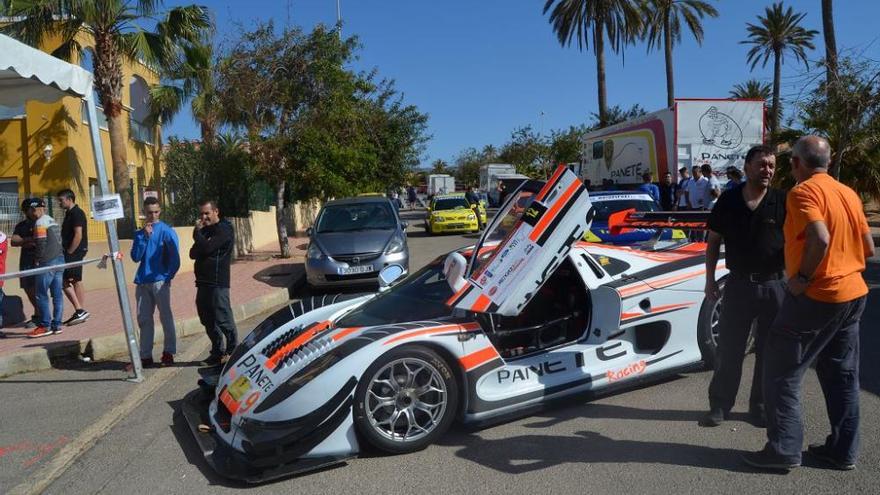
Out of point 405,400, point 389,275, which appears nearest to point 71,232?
point 389,275

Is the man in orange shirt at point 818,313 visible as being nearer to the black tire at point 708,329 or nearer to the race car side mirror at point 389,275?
the black tire at point 708,329

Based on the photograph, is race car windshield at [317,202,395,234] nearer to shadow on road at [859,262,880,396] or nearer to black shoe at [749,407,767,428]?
shadow on road at [859,262,880,396]

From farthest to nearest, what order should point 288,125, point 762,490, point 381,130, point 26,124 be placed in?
point 381,130
point 26,124
point 288,125
point 762,490

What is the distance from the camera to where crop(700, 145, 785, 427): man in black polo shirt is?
4.17m

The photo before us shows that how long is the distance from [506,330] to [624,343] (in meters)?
0.92

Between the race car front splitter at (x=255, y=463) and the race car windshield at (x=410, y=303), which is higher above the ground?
the race car windshield at (x=410, y=303)

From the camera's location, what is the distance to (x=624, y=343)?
500 cm

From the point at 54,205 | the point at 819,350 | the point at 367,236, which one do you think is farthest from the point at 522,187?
the point at 54,205

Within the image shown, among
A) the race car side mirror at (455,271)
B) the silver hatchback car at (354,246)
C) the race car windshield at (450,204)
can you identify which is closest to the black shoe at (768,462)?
the race car side mirror at (455,271)

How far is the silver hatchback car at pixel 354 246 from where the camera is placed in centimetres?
1094

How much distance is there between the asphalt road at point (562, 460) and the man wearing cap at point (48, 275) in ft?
12.6

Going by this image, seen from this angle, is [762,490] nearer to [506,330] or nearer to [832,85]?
[506,330]

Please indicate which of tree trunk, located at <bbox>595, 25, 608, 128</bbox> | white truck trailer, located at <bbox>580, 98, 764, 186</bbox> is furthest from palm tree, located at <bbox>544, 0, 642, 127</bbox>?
white truck trailer, located at <bbox>580, 98, 764, 186</bbox>

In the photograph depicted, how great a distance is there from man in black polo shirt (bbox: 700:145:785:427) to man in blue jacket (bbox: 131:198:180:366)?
478 cm
